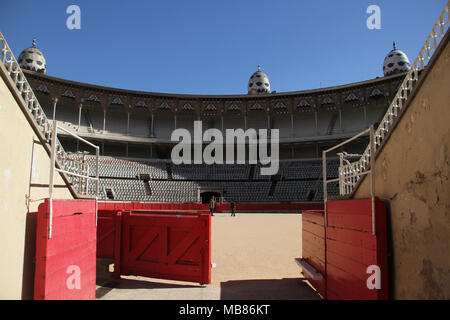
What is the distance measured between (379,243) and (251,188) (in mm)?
29347

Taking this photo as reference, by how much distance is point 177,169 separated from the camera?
35281 millimetres

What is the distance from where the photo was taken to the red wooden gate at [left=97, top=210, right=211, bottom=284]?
229 inches

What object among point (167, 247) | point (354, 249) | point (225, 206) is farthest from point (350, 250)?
point (225, 206)

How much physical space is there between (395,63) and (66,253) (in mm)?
45829

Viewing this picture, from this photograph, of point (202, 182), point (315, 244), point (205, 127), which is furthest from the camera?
point (205, 127)

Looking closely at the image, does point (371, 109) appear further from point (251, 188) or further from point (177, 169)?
point (177, 169)

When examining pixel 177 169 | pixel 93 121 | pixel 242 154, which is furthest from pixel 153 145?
pixel 242 154

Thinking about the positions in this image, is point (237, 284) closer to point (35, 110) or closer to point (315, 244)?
point (315, 244)

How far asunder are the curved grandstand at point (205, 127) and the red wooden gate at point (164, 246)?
954 inches

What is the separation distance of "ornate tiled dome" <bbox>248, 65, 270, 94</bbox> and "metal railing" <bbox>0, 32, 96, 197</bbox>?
135 feet

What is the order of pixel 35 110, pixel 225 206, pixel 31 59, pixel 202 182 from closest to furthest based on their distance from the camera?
pixel 35 110 < pixel 225 206 < pixel 202 182 < pixel 31 59

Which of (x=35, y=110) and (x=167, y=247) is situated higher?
(x=35, y=110)

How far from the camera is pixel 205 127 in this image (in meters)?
39.8

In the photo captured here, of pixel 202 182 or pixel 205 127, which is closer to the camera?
pixel 202 182
